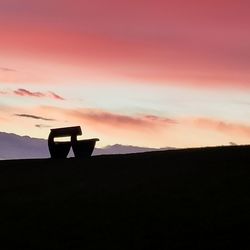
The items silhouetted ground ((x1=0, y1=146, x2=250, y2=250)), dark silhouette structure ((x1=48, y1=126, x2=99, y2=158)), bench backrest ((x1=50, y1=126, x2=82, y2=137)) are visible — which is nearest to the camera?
silhouetted ground ((x1=0, y1=146, x2=250, y2=250))

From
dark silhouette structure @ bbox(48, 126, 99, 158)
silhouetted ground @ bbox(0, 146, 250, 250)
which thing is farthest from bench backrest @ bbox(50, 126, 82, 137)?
silhouetted ground @ bbox(0, 146, 250, 250)

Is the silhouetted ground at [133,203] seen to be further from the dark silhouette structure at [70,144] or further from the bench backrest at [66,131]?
the bench backrest at [66,131]

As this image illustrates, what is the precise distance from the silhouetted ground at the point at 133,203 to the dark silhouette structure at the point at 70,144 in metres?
3.45

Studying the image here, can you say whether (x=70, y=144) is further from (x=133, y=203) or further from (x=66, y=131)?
(x=133, y=203)

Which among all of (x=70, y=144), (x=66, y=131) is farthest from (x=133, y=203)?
(x=66, y=131)

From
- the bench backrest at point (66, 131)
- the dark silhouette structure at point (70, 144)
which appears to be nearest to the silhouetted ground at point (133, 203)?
the dark silhouette structure at point (70, 144)

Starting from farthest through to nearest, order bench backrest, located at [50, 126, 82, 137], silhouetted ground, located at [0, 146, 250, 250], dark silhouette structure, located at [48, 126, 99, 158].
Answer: bench backrest, located at [50, 126, 82, 137]
dark silhouette structure, located at [48, 126, 99, 158]
silhouetted ground, located at [0, 146, 250, 250]

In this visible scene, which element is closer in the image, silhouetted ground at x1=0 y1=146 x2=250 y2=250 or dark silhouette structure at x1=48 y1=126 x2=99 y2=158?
silhouetted ground at x1=0 y1=146 x2=250 y2=250

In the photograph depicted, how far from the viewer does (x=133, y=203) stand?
13570 millimetres

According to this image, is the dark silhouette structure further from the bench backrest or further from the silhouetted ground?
the silhouetted ground

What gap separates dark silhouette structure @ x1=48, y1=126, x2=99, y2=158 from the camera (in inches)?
913

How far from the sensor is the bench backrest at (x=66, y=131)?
23.6m

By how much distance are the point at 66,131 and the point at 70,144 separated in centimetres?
57

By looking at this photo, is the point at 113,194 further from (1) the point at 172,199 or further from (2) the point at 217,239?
(2) the point at 217,239
